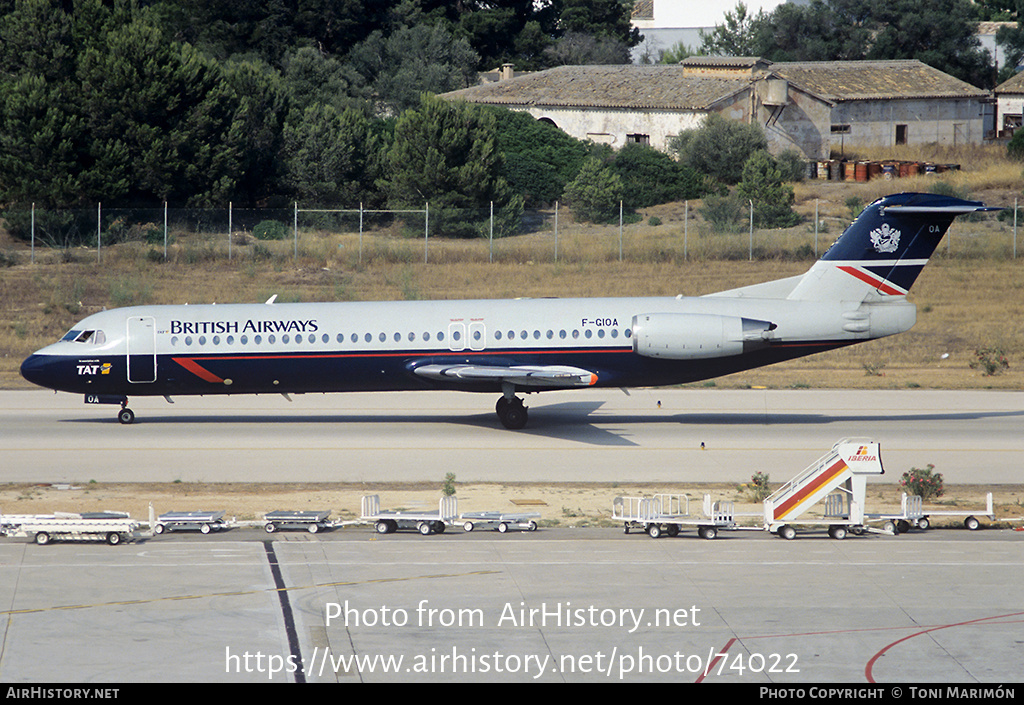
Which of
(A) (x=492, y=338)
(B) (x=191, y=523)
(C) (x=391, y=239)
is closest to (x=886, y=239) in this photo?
(A) (x=492, y=338)

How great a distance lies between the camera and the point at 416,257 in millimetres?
53844

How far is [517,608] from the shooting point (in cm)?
1559

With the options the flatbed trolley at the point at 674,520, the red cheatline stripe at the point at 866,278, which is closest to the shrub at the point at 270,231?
the red cheatline stripe at the point at 866,278

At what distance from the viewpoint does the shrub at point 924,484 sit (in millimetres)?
22828

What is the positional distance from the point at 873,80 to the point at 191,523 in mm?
68092

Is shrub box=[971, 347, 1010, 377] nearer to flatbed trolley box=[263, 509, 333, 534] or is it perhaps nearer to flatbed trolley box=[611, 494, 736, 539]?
flatbed trolley box=[611, 494, 736, 539]

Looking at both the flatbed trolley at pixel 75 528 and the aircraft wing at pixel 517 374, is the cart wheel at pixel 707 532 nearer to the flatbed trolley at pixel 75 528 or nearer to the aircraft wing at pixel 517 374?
the aircraft wing at pixel 517 374

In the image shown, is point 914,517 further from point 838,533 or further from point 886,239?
point 886,239

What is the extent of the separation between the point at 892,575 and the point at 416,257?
38618mm

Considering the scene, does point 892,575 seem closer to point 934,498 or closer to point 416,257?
point 934,498

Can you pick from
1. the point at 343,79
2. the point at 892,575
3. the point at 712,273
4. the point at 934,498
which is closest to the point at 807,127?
the point at 712,273

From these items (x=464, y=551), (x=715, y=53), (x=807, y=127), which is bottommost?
(x=464, y=551)

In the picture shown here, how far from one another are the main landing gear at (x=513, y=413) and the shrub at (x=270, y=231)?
28.6 meters

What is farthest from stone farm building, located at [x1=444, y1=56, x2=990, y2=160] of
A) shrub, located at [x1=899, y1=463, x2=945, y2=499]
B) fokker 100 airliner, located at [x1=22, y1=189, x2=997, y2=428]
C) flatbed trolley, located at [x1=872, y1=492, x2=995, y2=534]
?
flatbed trolley, located at [x1=872, y1=492, x2=995, y2=534]
